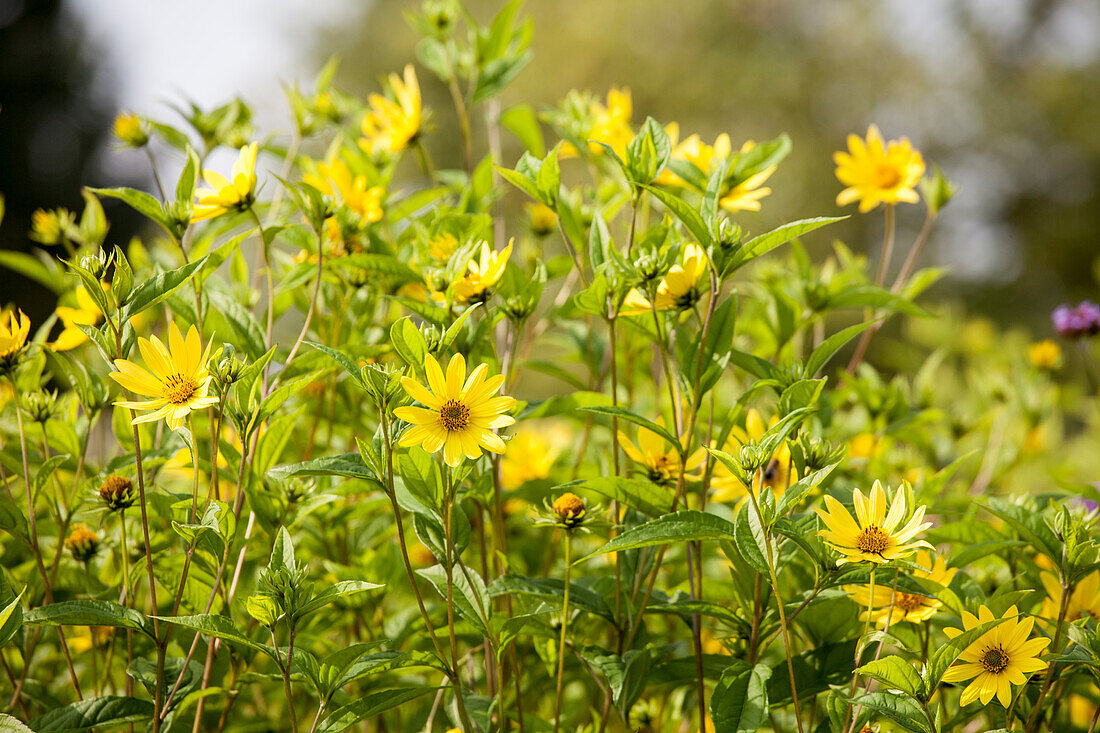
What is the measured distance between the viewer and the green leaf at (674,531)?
17.9 inches

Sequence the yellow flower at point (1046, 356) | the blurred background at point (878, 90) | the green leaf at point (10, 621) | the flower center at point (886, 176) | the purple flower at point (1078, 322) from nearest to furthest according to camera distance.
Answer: the green leaf at point (10, 621), the flower center at point (886, 176), the purple flower at point (1078, 322), the yellow flower at point (1046, 356), the blurred background at point (878, 90)

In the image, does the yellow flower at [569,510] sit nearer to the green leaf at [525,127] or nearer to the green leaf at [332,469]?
the green leaf at [332,469]

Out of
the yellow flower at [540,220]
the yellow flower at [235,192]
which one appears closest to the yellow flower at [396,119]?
the yellow flower at [540,220]

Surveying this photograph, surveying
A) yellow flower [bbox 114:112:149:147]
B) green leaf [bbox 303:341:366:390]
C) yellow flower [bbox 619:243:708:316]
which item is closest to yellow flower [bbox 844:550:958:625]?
yellow flower [bbox 619:243:708:316]

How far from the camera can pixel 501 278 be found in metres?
0.61

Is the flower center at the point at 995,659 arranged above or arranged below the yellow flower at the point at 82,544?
above

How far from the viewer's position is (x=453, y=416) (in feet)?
1.53

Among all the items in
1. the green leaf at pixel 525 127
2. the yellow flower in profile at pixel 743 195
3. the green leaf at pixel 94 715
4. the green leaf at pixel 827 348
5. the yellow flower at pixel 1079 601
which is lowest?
the green leaf at pixel 94 715

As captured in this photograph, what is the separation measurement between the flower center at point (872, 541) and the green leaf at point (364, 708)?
0.84 feet

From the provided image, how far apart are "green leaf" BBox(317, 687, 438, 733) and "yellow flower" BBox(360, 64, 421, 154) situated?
0.54 m

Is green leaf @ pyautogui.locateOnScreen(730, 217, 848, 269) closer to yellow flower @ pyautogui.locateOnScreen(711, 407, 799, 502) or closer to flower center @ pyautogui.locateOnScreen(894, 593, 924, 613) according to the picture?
yellow flower @ pyautogui.locateOnScreen(711, 407, 799, 502)

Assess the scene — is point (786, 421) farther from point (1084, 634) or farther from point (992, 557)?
point (992, 557)

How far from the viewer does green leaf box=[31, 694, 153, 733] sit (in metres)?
0.49

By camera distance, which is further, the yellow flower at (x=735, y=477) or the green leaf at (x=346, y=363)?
the yellow flower at (x=735, y=477)
